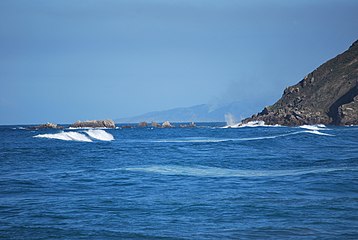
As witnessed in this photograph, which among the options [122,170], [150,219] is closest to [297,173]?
[122,170]

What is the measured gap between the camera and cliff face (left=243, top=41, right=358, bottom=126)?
14975cm

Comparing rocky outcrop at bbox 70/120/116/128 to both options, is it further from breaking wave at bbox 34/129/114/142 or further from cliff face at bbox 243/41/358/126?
breaking wave at bbox 34/129/114/142

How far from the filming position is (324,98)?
537ft

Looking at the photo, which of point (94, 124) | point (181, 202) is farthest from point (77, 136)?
point (94, 124)

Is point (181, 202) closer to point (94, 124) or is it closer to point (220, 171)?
point (220, 171)

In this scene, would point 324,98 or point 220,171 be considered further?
point 324,98

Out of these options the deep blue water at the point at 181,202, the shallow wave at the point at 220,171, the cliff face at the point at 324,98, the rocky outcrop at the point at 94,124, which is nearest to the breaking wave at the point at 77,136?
the shallow wave at the point at 220,171

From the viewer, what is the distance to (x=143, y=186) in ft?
81.1

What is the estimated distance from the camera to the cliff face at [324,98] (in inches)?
5896

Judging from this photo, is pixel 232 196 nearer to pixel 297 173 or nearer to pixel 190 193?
pixel 190 193

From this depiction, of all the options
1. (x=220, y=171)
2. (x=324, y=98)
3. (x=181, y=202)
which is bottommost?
(x=181, y=202)

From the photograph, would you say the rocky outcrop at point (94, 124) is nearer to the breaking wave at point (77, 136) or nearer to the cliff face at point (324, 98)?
the cliff face at point (324, 98)

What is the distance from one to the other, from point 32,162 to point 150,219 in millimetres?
24451

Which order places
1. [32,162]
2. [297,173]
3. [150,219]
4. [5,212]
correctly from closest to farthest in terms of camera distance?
[150,219]
[5,212]
[297,173]
[32,162]
